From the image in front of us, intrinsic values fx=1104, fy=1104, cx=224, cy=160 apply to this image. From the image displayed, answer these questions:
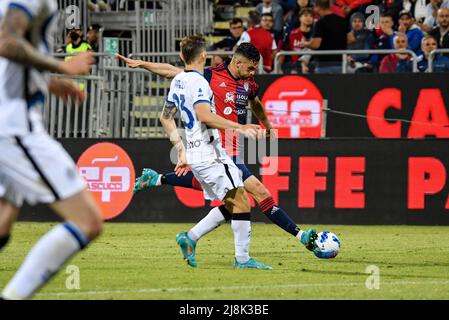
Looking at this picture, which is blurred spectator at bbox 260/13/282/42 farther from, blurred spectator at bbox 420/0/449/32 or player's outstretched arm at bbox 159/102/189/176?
player's outstretched arm at bbox 159/102/189/176

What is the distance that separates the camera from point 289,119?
19.4 meters

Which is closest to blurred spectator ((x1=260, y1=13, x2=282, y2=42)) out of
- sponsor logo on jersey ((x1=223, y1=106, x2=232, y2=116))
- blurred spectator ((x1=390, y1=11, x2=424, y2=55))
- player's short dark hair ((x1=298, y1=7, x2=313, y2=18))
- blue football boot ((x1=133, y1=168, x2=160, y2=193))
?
player's short dark hair ((x1=298, y1=7, x2=313, y2=18))

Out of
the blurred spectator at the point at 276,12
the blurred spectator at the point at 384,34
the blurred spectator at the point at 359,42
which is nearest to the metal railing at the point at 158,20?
the blurred spectator at the point at 276,12

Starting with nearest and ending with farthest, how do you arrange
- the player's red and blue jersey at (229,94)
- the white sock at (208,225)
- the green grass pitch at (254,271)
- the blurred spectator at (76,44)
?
the green grass pitch at (254,271)
the white sock at (208,225)
the player's red and blue jersey at (229,94)
the blurred spectator at (76,44)

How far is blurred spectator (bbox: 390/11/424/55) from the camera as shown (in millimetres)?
20141

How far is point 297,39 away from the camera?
69.6 feet

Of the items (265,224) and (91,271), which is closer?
(91,271)

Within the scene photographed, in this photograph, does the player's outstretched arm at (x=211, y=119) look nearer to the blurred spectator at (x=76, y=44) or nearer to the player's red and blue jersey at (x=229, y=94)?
the player's red and blue jersey at (x=229, y=94)

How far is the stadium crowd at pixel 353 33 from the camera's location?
64.3 ft

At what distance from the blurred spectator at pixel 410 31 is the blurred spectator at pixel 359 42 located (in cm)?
48
